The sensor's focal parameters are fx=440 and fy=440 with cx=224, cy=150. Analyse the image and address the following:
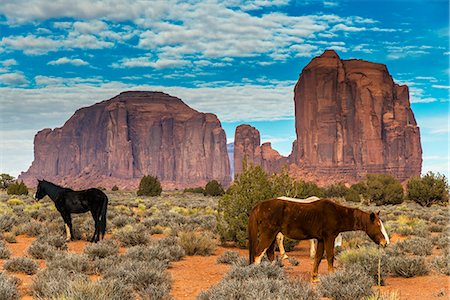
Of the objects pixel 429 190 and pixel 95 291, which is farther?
pixel 429 190

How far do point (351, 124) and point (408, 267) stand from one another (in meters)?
132

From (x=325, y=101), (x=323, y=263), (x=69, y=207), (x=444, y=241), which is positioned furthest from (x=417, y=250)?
(x=325, y=101)

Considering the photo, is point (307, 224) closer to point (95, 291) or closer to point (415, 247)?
point (95, 291)

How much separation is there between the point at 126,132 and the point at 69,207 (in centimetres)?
18156

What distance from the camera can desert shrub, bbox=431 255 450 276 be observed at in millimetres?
9742

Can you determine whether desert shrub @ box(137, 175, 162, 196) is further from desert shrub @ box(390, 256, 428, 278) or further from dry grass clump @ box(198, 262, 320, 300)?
dry grass clump @ box(198, 262, 320, 300)

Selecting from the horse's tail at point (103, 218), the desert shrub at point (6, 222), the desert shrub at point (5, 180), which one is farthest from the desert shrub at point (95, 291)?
the desert shrub at point (5, 180)

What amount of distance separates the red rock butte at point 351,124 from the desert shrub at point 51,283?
122394 mm

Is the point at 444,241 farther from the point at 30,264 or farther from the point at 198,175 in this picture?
the point at 198,175

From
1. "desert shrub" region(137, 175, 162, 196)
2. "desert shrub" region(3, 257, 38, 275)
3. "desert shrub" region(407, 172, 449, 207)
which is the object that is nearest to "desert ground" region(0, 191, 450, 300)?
"desert shrub" region(3, 257, 38, 275)

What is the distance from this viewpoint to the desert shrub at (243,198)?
14.5 metres

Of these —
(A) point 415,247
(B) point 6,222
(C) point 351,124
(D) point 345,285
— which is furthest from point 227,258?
(C) point 351,124

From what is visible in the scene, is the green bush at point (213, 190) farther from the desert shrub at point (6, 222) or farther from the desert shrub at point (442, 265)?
the desert shrub at point (442, 265)

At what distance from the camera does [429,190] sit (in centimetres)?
4044
